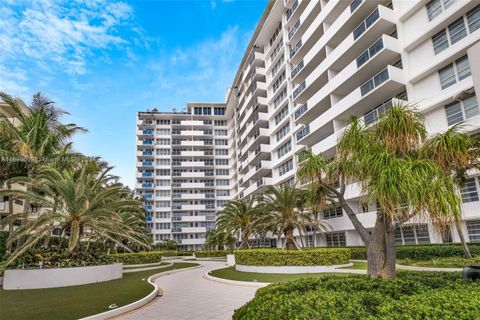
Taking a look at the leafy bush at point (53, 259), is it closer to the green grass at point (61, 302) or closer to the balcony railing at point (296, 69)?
the green grass at point (61, 302)

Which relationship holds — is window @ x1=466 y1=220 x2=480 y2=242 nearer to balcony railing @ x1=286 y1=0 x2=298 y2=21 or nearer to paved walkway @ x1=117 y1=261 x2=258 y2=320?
paved walkway @ x1=117 y1=261 x2=258 y2=320

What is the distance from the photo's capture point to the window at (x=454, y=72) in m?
21.9

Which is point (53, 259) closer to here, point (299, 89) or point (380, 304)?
point (380, 304)

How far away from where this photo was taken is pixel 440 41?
23.8 meters

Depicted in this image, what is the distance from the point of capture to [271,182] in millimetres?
50938

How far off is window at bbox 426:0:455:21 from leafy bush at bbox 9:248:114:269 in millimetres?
30652

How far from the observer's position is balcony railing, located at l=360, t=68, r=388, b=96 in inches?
1025

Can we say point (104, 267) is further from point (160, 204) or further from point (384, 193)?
point (160, 204)

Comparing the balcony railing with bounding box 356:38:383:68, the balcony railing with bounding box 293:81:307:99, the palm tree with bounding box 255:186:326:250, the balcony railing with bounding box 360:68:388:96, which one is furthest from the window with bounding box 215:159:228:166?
the balcony railing with bounding box 360:68:388:96

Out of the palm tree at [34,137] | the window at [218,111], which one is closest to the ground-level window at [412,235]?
the palm tree at [34,137]

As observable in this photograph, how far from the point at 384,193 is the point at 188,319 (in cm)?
714

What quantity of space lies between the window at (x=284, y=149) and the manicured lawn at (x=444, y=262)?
26.3 m

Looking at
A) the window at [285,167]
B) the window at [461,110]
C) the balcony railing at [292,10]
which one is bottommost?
the window at [461,110]

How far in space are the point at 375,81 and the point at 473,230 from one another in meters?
13.7
